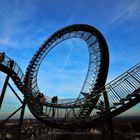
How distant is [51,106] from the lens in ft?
59.5

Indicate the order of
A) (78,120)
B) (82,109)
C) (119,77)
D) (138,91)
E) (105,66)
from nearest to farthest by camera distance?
(138,91), (119,77), (78,120), (82,109), (105,66)

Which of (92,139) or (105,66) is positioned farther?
(92,139)

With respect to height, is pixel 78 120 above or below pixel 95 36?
below

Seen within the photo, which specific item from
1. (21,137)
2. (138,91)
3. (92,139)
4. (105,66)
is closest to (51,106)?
(21,137)

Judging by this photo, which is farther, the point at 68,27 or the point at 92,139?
the point at 92,139

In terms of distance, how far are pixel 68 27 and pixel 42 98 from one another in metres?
7.77

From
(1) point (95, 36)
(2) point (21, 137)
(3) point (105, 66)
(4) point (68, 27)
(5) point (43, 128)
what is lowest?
(2) point (21, 137)

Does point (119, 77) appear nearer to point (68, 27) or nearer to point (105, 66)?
point (105, 66)

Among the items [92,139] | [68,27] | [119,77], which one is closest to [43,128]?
[92,139]

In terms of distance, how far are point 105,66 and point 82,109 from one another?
4.41m

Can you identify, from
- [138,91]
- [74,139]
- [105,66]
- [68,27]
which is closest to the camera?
[138,91]

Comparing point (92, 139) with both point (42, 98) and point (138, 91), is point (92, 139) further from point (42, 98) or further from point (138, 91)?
point (138, 91)

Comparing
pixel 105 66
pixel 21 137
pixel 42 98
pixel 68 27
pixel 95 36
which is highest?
pixel 68 27

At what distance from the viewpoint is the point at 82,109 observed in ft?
49.3
